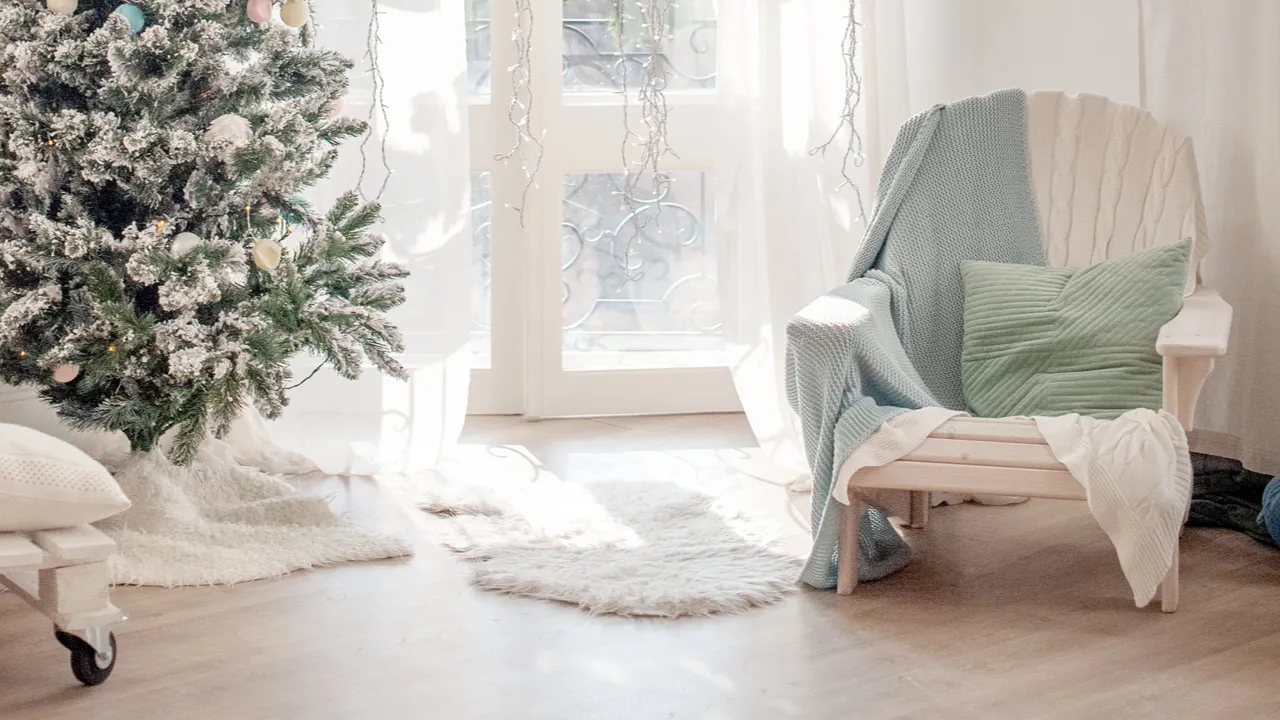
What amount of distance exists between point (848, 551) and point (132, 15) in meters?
1.58

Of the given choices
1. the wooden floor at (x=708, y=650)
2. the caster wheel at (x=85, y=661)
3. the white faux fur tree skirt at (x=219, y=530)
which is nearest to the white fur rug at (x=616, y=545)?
the wooden floor at (x=708, y=650)

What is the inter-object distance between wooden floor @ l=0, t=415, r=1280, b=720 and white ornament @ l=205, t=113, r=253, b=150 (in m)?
0.79

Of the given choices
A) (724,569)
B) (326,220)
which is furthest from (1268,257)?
(326,220)

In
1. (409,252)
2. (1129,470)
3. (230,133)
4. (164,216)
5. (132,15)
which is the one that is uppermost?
(132,15)

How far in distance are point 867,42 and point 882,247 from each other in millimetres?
561

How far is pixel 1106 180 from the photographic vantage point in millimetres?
2656

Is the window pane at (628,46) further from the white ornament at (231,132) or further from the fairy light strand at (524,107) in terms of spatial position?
the white ornament at (231,132)

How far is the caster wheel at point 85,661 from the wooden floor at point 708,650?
25 mm

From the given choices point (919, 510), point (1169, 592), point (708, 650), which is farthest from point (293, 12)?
point (1169, 592)

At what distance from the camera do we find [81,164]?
2293 millimetres

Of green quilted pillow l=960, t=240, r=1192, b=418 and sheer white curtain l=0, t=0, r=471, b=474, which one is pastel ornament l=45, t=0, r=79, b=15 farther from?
green quilted pillow l=960, t=240, r=1192, b=418

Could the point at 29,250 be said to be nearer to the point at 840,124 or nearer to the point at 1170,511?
the point at 840,124

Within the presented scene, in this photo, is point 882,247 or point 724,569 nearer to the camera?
point 724,569

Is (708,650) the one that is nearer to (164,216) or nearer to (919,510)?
(919,510)
